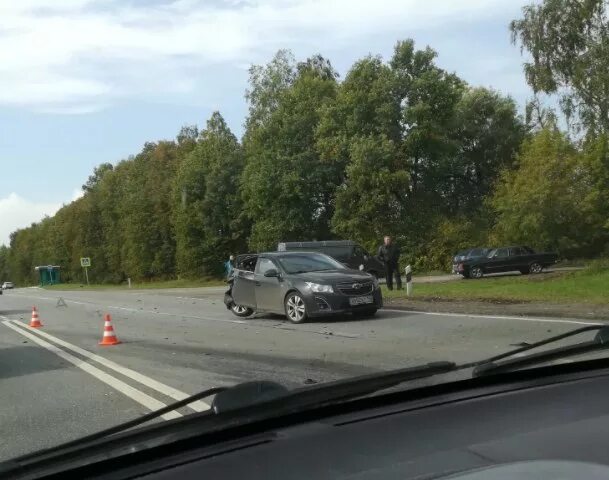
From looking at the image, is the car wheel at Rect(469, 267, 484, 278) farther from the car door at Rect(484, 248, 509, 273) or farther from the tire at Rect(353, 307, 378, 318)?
the tire at Rect(353, 307, 378, 318)

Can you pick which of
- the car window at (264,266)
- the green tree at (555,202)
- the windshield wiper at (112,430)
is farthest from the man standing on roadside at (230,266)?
the green tree at (555,202)

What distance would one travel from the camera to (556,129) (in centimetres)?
3844

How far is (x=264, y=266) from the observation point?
16.4 m

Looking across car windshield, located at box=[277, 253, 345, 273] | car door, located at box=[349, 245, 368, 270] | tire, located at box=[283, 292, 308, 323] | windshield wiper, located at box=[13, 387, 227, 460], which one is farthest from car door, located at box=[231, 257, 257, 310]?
windshield wiper, located at box=[13, 387, 227, 460]

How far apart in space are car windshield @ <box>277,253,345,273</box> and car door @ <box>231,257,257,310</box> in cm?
96

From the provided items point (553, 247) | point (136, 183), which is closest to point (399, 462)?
point (553, 247)

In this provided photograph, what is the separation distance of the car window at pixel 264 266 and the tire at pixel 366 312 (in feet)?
7.02

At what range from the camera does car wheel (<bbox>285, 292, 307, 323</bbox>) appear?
590 inches

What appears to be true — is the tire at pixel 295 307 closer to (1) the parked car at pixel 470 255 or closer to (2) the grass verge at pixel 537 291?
(2) the grass verge at pixel 537 291

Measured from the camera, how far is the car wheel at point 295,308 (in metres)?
15.0

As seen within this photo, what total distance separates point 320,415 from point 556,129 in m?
38.8

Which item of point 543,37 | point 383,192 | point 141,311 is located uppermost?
point 543,37

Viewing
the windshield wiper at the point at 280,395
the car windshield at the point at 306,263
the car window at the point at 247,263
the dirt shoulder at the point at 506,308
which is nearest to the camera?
the windshield wiper at the point at 280,395

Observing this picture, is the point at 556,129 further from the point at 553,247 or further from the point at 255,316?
the point at 255,316
